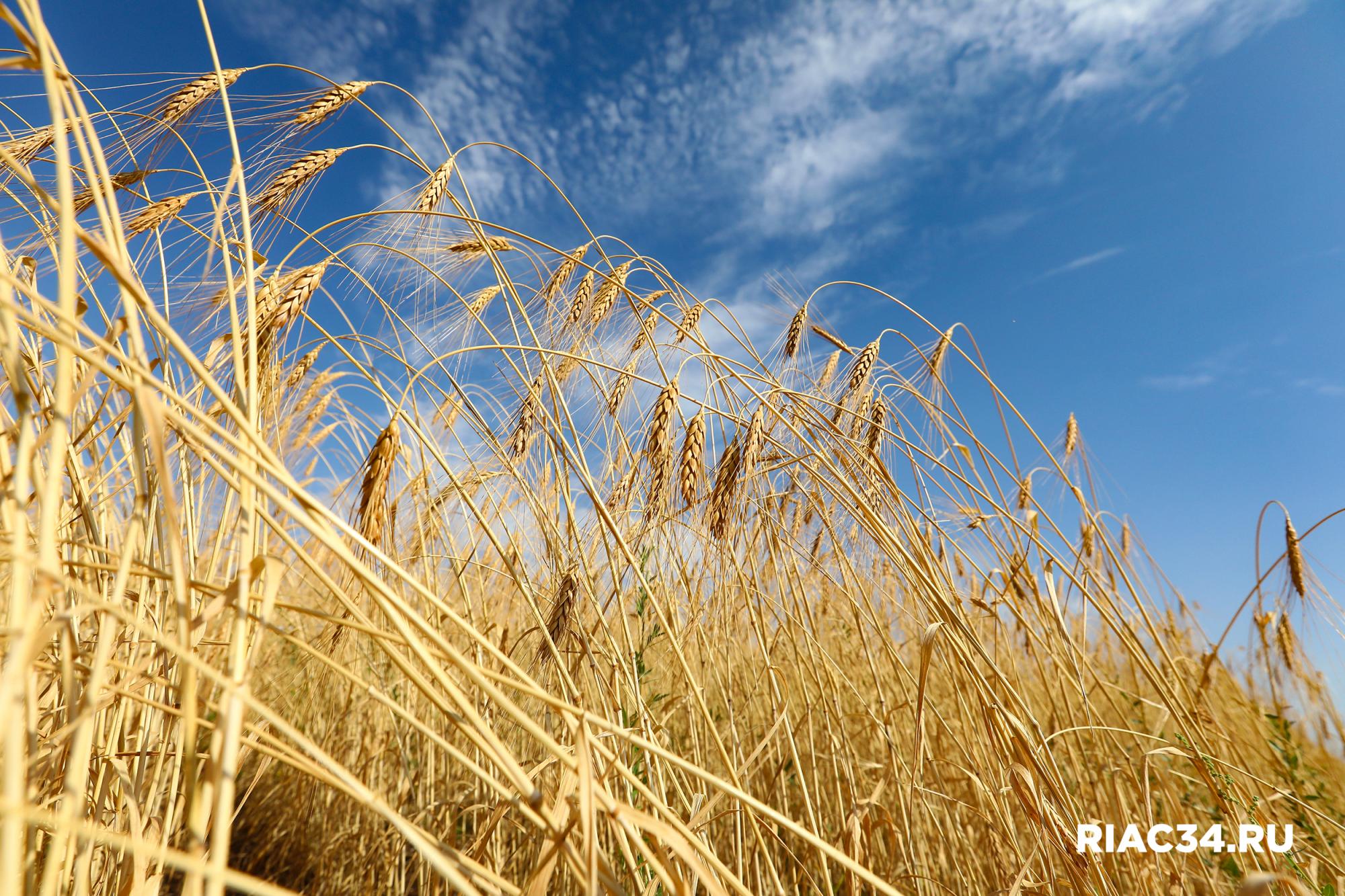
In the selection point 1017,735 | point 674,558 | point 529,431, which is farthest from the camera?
point 529,431

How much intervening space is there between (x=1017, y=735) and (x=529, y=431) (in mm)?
1532

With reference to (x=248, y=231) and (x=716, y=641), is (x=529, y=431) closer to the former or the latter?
(x=716, y=641)

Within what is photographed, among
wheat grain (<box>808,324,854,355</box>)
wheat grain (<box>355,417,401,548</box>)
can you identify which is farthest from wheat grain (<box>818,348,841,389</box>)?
wheat grain (<box>355,417,401,548</box>)

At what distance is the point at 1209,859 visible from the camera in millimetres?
1833

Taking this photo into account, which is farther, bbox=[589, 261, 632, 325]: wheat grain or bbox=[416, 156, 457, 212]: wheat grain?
bbox=[589, 261, 632, 325]: wheat grain

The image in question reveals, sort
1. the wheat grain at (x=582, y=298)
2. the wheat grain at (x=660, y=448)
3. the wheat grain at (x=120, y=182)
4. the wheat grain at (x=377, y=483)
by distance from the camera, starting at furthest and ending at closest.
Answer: the wheat grain at (x=582, y=298)
the wheat grain at (x=660, y=448)
the wheat grain at (x=120, y=182)
the wheat grain at (x=377, y=483)

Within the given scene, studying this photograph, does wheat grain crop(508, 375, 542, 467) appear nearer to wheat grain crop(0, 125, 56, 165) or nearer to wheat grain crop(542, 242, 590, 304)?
wheat grain crop(542, 242, 590, 304)

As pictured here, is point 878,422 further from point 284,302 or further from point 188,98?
point 188,98

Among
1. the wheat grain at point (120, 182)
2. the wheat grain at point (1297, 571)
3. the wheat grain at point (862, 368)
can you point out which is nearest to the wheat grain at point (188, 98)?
the wheat grain at point (120, 182)

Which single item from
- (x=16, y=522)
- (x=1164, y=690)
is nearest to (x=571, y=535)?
(x=16, y=522)

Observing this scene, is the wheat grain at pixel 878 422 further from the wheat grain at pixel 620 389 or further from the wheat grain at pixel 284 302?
Result: the wheat grain at pixel 284 302

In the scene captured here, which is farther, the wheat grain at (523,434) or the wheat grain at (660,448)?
the wheat grain at (523,434)

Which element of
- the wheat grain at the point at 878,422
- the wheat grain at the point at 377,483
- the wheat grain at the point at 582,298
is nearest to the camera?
the wheat grain at the point at 377,483

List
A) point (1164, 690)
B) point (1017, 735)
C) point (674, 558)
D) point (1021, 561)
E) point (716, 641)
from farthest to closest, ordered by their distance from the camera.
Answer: point (716, 641) → point (674, 558) → point (1021, 561) → point (1164, 690) → point (1017, 735)
